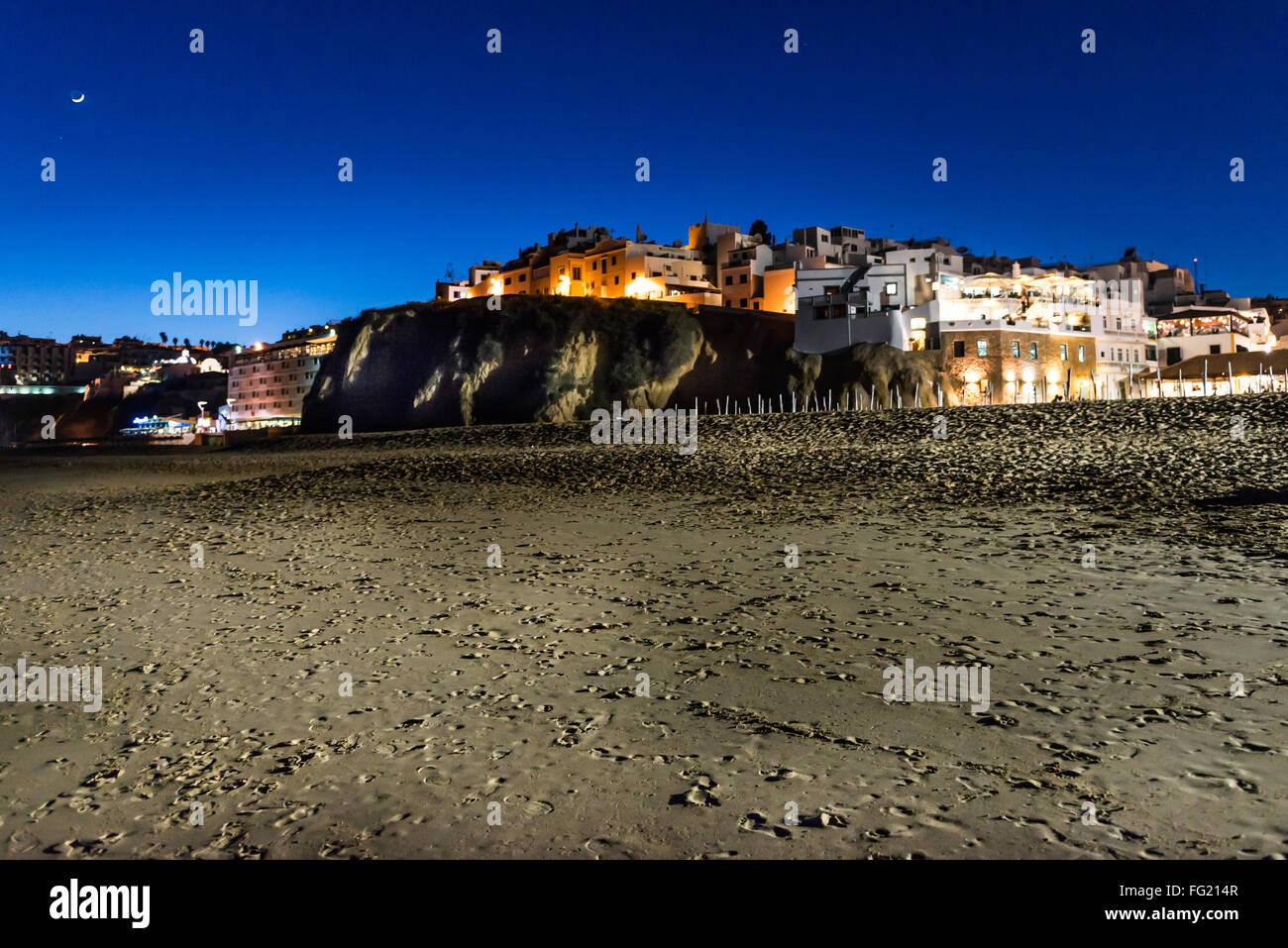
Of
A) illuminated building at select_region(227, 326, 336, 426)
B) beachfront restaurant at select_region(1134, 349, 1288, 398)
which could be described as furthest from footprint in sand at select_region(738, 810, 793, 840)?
illuminated building at select_region(227, 326, 336, 426)

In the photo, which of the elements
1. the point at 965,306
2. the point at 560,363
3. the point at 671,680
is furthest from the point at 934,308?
the point at 671,680

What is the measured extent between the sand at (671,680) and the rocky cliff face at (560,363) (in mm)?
45111

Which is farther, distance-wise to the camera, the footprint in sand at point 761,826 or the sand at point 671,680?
the sand at point 671,680

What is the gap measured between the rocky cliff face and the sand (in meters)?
45.1

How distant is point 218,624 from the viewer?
9.64 meters

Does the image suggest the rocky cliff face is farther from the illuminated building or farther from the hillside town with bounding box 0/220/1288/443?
the illuminated building

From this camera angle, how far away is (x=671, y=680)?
289 inches

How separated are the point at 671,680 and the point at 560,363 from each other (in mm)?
56587

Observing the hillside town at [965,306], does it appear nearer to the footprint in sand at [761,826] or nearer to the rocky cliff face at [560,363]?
the rocky cliff face at [560,363]

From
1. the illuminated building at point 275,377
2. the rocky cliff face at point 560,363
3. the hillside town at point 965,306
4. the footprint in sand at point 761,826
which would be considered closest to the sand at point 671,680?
the footprint in sand at point 761,826

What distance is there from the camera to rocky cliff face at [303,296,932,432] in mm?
62844

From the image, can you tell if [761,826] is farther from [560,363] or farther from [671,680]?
[560,363]

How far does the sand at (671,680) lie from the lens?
4781mm
